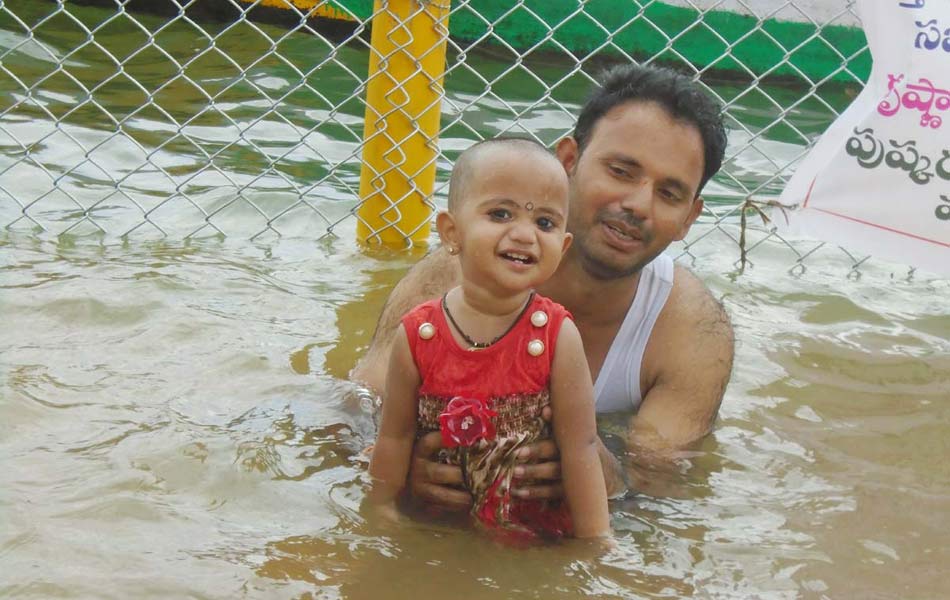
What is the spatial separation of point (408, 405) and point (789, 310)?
2.55m

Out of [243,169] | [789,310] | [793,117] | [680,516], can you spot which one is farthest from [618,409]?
[793,117]

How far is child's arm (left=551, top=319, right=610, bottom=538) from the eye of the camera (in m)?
3.14

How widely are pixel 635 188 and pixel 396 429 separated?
94cm

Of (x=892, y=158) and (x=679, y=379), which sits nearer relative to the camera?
(x=679, y=379)

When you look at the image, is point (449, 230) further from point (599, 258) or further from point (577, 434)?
point (599, 258)

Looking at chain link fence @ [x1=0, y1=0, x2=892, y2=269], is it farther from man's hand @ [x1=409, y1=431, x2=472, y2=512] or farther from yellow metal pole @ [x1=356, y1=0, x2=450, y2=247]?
man's hand @ [x1=409, y1=431, x2=472, y2=512]

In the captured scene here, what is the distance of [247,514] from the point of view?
331 centimetres

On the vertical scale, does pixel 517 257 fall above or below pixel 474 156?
below

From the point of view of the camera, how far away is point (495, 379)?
3.13m

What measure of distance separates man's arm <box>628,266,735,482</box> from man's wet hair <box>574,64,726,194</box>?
40cm

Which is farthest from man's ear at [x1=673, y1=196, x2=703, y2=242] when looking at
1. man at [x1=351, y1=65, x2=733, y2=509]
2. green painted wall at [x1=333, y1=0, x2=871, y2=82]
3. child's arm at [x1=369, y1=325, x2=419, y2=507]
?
green painted wall at [x1=333, y1=0, x2=871, y2=82]

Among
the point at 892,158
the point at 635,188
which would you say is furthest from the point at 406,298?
the point at 892,158

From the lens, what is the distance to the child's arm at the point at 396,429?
318 cm

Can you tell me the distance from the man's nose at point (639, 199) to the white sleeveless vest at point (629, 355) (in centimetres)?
37
